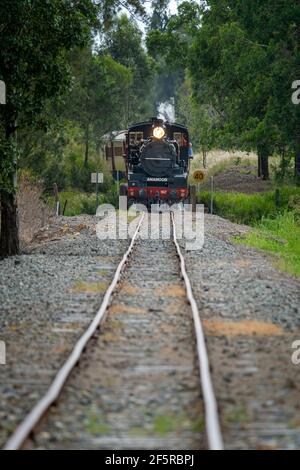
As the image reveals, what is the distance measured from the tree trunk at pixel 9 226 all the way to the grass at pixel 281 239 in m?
5.51

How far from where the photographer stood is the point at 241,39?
34375 millimetres

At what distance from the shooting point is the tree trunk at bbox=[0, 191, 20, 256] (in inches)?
696

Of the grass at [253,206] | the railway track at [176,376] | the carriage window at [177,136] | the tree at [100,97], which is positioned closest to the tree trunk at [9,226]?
the railway track at [176,376]

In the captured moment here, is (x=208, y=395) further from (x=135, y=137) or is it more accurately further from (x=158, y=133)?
(x=135, y=137)

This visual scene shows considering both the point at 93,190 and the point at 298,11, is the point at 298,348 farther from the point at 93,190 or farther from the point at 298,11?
the point at 93,190

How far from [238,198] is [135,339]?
931 inches

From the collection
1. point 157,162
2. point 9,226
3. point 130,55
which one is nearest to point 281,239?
point 9,226

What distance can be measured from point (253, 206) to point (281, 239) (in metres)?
9.13

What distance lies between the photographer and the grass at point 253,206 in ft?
94.4

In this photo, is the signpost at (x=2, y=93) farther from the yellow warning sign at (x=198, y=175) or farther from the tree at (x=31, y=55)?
the yellow warning sign at (x=198, y=175)

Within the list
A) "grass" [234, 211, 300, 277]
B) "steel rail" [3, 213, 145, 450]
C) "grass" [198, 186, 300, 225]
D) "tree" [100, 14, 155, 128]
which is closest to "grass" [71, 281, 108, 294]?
"steel rail" [3, 213, 145, 450]

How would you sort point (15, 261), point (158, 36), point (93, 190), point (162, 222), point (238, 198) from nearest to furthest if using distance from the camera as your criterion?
point (15, 261)
point (162, 222)
point (238, 198)
point (158, 36)
point (93, 190)

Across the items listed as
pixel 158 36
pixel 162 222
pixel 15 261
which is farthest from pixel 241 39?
pixel 15 261

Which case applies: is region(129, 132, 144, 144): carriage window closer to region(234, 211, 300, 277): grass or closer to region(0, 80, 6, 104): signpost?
region(234, 211, 300, 277): grass
